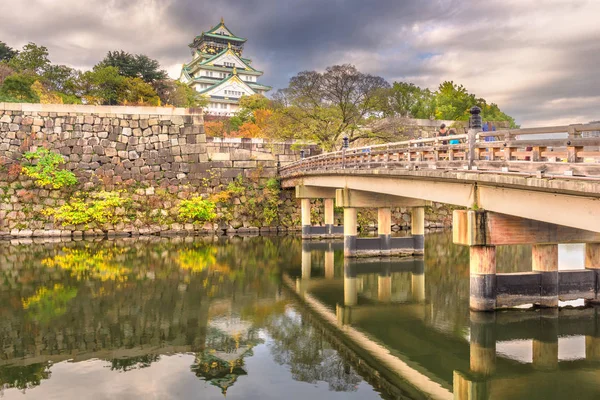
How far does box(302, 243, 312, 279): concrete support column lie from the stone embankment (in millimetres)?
8535

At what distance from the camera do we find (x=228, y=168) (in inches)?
1423

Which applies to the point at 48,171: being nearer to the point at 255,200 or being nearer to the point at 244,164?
the point at 244,164

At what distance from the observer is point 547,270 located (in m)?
13.3

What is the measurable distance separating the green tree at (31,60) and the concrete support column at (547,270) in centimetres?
4812

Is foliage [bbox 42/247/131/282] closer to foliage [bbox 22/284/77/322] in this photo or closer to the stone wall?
foliage [bbox 22/284/77/322]

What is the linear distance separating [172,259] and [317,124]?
15.5 m

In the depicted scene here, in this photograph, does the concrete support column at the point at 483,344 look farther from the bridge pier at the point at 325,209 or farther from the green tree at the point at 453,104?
the green tree at the point at 453,104

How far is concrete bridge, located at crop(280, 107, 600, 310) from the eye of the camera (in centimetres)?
955

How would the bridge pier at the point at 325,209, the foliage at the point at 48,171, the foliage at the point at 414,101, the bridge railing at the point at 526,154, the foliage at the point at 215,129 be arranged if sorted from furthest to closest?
1. the foliage at the point at 414,101
2. the foliage at the point at 215,129
3. the foliage at the point at 48,171
4. the bridge pier at the point at 325,209
5. the bridge railing at the point at 526,154

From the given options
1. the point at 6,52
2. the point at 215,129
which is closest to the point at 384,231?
the point at 215,129

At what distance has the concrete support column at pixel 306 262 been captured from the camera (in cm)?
2055

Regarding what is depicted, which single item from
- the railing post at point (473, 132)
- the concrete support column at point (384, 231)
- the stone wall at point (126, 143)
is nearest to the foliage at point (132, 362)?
the railing post at point (473, 132)

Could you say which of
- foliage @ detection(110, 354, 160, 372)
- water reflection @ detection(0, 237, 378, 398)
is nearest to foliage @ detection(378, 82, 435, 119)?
water reflection @ detection(0, 237, 378, 398)

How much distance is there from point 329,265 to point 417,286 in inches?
208
